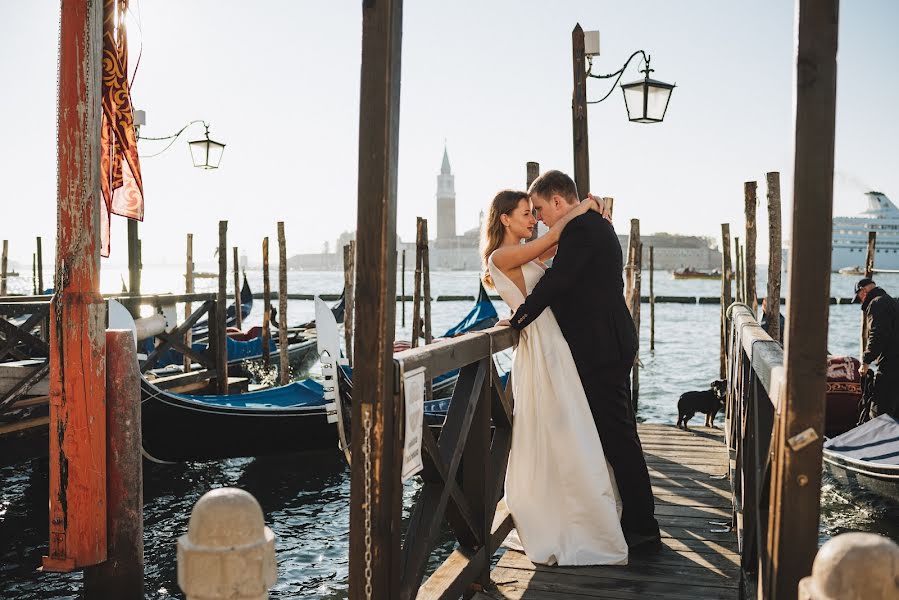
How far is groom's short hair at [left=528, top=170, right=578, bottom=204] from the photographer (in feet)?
9.84

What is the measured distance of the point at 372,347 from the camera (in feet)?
6.09

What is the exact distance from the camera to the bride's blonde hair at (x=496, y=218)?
9.85ft

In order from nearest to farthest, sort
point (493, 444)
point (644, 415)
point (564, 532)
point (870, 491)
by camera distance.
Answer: point (564, 532) → point (493, 444) → point (870, 491) → point (644, 415)

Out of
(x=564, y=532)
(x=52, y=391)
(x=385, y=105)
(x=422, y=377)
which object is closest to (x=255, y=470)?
(x=52, y=391)

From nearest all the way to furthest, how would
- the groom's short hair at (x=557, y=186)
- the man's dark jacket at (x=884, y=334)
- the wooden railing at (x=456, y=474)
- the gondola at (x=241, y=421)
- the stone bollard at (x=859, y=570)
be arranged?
the stone bollard at (x=859, y=570) → the wooden railing at (x=456, y=474) → the groom's short hair at (x=557, y=186) → the gondola at (x=241, y=421) → the man's dark jacket at (x=884, y=334)

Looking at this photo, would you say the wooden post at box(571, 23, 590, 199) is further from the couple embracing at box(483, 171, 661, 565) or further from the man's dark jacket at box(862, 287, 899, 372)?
the man's dark jacket at box(862, 287, 899, 372)

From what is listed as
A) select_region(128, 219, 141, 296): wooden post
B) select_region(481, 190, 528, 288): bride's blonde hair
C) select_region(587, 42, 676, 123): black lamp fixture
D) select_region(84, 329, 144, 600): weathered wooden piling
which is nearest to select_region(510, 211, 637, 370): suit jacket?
select_region(481, 190, 528, 288): bride's blonde hair

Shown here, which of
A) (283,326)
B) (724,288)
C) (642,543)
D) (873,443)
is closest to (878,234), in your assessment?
(724,288)

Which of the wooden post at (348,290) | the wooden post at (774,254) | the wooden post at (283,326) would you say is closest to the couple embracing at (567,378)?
the wooden post at (774,254)

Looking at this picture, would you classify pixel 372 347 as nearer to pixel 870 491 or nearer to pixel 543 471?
pixel 543 471

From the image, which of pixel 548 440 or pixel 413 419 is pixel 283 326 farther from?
pixel 413 419

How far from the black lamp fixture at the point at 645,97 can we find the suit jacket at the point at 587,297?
128 inches

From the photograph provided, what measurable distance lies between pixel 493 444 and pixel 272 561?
185 centimetres

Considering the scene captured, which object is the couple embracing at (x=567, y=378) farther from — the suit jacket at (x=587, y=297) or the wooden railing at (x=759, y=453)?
the wooden railing at (x=759, y=453)
